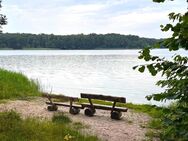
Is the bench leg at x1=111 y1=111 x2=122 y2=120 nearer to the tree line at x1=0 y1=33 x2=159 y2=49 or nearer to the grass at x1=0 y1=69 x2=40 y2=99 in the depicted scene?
the grass at x1=0 y1=69 x2=40 y2=99

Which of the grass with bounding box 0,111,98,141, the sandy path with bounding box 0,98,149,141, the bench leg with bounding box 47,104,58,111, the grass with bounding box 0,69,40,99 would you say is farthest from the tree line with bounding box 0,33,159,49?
the grass with bounding box 0,111,98,141

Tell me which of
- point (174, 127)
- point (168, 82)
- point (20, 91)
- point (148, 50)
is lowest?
point (20, 91)

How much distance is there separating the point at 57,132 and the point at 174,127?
626 cm

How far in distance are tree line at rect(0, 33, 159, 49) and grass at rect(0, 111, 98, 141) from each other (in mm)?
102575

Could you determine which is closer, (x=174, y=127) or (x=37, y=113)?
(x=174, y=127)

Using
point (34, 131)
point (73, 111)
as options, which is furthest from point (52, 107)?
point (34, 131)

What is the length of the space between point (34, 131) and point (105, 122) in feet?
11.0

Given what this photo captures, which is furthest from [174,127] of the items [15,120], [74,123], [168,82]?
[74,123]

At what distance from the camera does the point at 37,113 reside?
512 inches

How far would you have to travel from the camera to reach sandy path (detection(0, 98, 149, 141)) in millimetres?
10117

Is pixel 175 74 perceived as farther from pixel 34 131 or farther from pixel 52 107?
pixel 52 107

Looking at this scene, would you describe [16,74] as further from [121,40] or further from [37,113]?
[121,40]

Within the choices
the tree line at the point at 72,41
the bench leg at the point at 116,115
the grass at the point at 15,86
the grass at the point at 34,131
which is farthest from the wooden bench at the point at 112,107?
the tree line at the point at 72,41

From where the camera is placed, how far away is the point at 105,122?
11.9 metres
